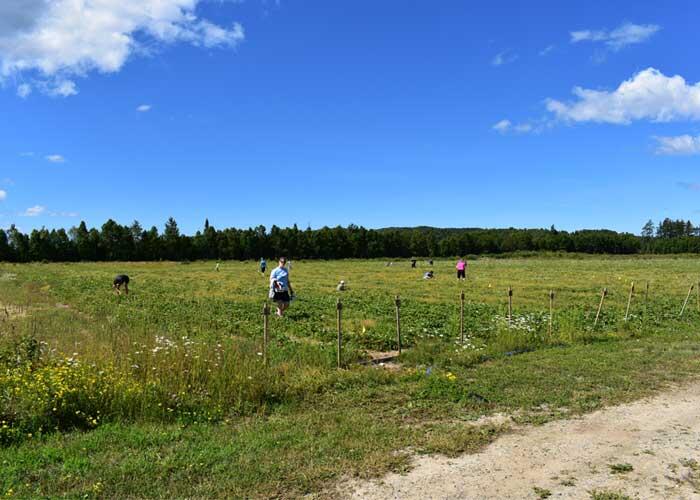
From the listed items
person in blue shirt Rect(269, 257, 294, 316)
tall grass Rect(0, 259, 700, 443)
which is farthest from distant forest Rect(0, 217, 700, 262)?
person in blue shirt Rect(269, 257, 294, 316)

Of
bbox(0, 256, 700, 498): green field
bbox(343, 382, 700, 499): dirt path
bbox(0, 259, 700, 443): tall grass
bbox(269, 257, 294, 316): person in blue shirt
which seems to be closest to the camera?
bbox(343, 382, 700, 499): dirt path

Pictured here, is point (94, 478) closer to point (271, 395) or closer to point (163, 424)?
point (163, 424)

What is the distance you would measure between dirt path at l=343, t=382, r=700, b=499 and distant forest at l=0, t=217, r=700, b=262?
110310 millimetres

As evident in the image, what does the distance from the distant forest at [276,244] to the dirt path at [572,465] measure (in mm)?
110310

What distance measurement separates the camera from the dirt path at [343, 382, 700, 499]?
501 centimetres

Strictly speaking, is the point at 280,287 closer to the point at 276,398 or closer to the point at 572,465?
the point at 276,398

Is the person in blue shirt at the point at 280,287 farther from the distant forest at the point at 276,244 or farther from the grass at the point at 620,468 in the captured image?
the distant forest at the point at 276,244

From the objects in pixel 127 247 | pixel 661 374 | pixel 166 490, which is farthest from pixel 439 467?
pixel 127 247

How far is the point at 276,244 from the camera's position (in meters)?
121

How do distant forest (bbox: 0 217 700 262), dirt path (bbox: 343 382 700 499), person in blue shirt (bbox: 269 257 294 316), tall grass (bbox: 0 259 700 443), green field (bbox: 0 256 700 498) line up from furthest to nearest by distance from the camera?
distant forest (bbox: 0 217 700 262) → person in blue shirt (bbox: 269 257 294 316) → tall grass (bbox: 0 259 700 443) → green field (bbox: 0 256 700 498) → dirt path (bbox: 343 382 700 499)

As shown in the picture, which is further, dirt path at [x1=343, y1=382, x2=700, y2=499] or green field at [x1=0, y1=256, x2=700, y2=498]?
green field at [x1=0, y1=256, x2=700, y2=498]

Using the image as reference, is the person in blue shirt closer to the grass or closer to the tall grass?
the tall grass

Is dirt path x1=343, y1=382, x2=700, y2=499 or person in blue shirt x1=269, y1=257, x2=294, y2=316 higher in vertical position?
person in blue shirt x1=269, y1=257, x2=294, y2=316

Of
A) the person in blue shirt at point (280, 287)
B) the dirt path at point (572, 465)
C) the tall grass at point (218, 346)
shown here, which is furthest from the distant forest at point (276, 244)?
the dirt path at point (572, 465)
